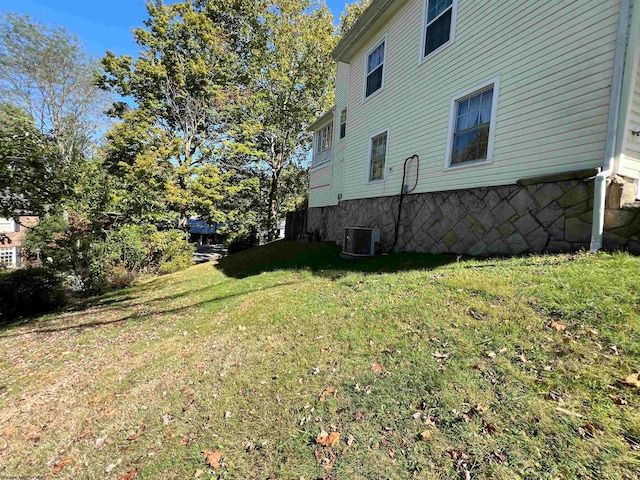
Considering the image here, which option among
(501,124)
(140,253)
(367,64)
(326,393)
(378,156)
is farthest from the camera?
(140,253)

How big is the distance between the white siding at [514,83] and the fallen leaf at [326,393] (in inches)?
178

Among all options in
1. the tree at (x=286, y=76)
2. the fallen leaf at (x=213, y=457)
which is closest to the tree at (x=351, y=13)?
the tree at (x=286, y=76)

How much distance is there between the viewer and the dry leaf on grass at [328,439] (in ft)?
6.98

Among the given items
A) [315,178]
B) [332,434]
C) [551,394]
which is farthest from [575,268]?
[315,178]

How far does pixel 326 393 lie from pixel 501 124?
537 cm

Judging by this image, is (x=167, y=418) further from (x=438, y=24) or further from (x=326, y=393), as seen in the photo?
(x=438, y=24)

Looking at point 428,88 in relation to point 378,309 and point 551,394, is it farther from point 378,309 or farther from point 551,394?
point 551,394

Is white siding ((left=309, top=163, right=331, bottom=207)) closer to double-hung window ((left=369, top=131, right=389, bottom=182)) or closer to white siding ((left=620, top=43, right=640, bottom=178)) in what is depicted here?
double-hung window ((left=369, top=131, right=389, bottom=182))

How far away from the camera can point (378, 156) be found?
358 inches

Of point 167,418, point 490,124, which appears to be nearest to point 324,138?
point 490,124

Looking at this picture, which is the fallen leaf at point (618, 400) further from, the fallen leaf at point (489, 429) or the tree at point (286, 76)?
the tree at point (286, 76)

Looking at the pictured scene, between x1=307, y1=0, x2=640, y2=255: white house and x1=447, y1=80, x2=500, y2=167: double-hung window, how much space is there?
2 centimetres

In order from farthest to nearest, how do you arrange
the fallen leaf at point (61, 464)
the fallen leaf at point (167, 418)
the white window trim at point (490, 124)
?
1. the white window trim at point (490, 124)
2. the fallen leaf at point (167, 418)
3. the fallen leaf at point (61, 464)

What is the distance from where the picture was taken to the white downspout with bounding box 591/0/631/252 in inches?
147
